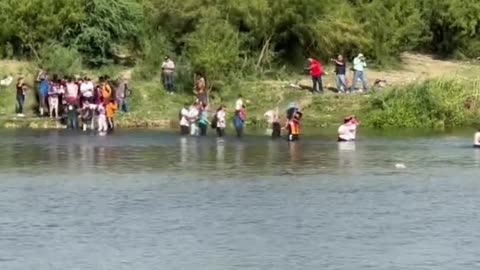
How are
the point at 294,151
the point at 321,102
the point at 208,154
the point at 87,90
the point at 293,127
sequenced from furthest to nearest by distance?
the point at 321,102, the point at 87,90, the point at 293,127, the point at 294,151, the point at 208,154

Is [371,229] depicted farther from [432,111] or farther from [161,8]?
[161,8]

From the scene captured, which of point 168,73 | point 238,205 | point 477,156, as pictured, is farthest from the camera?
point 168,73

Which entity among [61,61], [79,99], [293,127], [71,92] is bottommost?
[293,127]

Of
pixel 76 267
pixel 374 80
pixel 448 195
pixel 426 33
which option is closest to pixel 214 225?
pixel 76 267

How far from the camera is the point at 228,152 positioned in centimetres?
3931

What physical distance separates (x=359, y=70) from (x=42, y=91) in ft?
40.2

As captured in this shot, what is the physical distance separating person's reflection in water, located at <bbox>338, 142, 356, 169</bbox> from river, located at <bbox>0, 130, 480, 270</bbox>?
0.06 meters

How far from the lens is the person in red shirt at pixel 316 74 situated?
51.7 meters

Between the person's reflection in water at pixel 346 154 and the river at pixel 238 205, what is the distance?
59 millimetres

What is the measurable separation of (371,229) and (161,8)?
3227 cm

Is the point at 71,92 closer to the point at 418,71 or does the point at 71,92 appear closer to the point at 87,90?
the point at 87,90

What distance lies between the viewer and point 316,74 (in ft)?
171

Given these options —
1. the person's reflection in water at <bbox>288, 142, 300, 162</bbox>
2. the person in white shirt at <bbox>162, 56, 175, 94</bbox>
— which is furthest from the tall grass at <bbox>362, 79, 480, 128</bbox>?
the person's reflection in water at <bbox>288, 142, 300, 162</bbox>

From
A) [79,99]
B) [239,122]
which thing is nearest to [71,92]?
[79,99]
